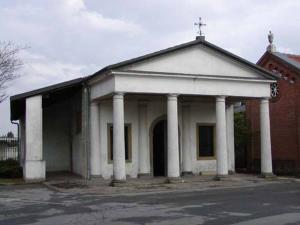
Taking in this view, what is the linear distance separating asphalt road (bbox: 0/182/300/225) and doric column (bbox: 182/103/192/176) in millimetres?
6401

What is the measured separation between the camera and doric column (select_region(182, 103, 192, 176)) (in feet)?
83.4

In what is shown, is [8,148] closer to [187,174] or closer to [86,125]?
[86,125]

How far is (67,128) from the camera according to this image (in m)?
28.3

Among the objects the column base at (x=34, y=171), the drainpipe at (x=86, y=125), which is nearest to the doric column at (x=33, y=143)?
the column base at (x=34, y=171)

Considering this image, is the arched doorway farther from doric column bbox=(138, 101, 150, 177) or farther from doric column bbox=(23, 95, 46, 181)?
doric column bbox=(23, 95, 46, 181)

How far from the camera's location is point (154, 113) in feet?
81.8

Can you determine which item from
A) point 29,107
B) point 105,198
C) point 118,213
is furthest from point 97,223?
point 29,107

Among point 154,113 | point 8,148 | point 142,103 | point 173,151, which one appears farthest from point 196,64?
point 8,148

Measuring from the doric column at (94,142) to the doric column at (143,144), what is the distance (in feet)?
Answer: 7.07

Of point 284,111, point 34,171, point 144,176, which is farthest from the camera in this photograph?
point 284,111

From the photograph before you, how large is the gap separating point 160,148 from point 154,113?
1889 mm

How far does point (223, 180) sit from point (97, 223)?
1193 centimetres

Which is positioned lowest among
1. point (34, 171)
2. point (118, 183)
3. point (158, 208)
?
A: point (158, 208)

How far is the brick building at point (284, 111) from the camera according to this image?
27609mm
